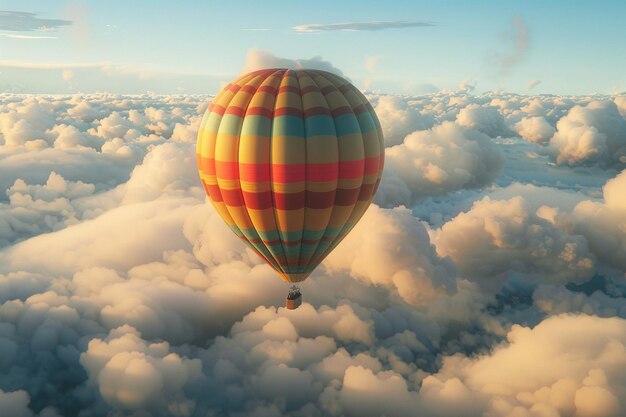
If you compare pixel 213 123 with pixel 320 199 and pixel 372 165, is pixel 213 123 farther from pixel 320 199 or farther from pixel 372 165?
pixel 372 165

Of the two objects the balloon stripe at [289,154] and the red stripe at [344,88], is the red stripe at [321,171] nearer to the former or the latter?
the balloon stripe at [289,154]

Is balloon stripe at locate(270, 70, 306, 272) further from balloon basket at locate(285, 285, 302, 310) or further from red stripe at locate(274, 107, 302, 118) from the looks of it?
balloon basket at locate(285, 285, 302, 310)

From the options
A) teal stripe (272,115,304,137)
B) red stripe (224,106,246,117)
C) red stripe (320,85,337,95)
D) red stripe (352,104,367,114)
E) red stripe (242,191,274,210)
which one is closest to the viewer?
teal stripe (272,115,304,137)

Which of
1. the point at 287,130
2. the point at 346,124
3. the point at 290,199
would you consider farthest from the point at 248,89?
the point at 290,199

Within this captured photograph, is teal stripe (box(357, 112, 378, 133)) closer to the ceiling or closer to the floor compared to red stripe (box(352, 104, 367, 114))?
closer to the floor

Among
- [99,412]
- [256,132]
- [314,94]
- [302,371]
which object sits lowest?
[99,412]

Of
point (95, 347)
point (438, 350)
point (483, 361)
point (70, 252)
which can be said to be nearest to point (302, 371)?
point (95, 347)

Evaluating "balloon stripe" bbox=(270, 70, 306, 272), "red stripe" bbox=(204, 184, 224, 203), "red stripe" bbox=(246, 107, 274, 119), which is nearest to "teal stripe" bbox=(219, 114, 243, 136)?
"red stripe" bbox=(246, 107, 274, 119)

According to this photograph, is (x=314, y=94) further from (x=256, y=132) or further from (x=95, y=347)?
(x=95, y=347)
